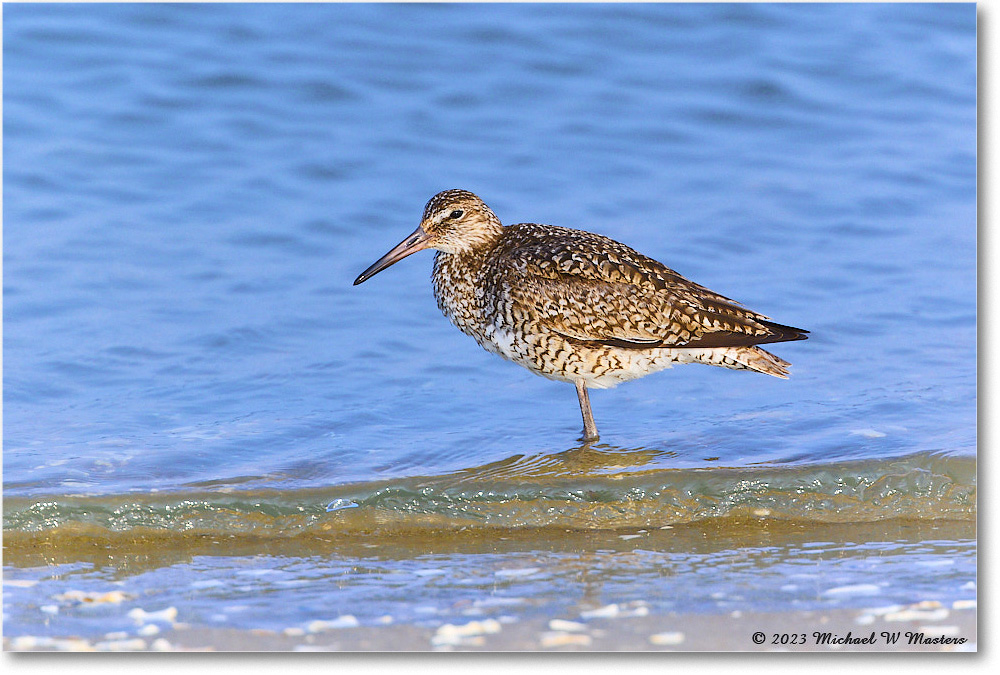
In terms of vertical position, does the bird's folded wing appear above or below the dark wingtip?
above

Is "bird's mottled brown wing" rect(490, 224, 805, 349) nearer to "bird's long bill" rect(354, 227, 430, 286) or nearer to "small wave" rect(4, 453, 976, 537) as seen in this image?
"bird's long bill" rect(354, 227, 430, 286)

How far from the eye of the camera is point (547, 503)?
614 cm

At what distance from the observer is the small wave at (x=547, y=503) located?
5895mm

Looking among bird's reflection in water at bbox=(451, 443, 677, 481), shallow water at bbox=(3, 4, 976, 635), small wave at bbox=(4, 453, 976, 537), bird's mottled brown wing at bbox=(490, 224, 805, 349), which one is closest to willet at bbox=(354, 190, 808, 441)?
bird's mottled brown wing at bbox=(490, 224, 805, 349)

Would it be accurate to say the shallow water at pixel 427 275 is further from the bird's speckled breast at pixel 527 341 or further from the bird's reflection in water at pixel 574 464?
the bird's speckled breast at pixel 527 341

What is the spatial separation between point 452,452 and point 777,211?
15.8 ft

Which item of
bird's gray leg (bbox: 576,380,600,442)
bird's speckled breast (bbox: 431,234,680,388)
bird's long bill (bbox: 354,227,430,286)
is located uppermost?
bird's long bill (bbox: 354,227,430,286)

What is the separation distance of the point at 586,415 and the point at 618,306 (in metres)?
0.69

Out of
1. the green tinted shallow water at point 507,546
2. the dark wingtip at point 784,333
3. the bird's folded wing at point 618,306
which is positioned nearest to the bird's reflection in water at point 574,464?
the green tinted shallow water at point 507,546

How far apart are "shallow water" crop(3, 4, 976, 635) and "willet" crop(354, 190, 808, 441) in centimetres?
45

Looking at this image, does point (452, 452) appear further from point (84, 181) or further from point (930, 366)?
point (84, 181)

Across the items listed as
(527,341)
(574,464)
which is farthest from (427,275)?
(574,464)

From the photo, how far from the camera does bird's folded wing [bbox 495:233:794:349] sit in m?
6.97

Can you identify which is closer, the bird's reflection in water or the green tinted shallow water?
the green tinted shallow water
